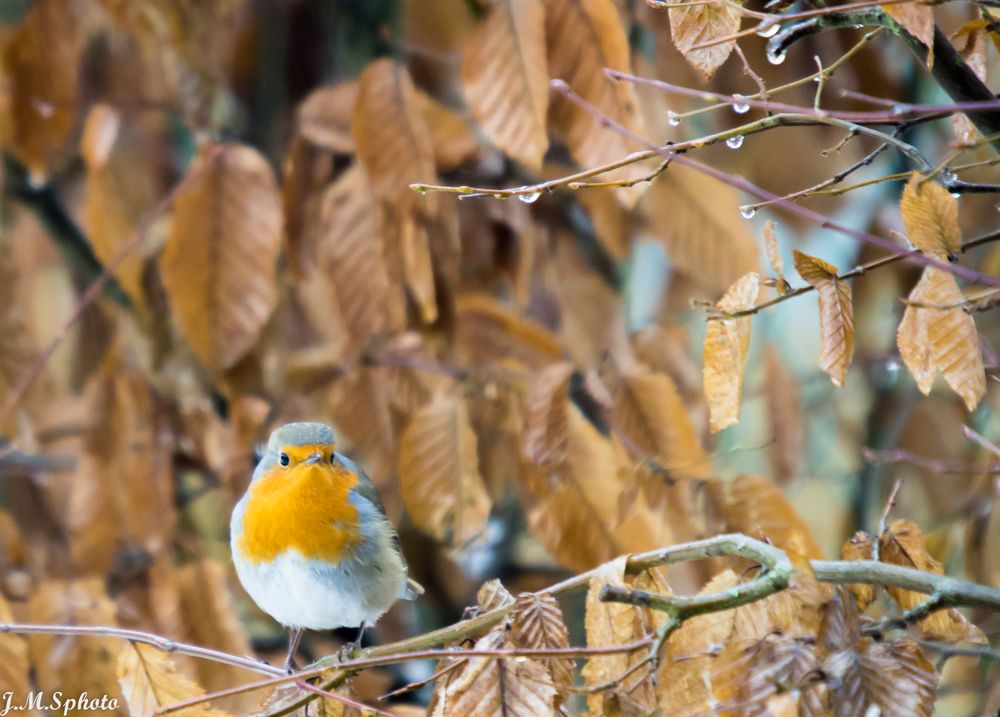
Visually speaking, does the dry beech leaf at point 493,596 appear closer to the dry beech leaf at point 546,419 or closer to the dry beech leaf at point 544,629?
the dry beech leaf at point 544,629

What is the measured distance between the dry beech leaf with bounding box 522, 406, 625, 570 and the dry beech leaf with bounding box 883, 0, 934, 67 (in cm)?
128

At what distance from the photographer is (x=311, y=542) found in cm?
203

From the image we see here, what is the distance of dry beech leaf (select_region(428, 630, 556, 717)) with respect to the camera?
3.67ft

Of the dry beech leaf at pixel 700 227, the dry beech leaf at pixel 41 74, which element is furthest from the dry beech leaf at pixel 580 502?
the dry beech leaf at pixel 41 74

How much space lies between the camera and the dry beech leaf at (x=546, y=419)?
2.13m

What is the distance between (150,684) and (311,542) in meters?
0.66

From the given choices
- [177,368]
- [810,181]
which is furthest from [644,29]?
[177,368]

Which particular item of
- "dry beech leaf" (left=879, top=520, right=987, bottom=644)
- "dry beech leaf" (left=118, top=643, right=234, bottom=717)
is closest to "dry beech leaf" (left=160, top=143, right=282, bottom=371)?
"dry beech leaf" (left=118, top=643, right=234, bottom=717)

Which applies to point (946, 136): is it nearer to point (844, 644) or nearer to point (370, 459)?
point (370, 459)

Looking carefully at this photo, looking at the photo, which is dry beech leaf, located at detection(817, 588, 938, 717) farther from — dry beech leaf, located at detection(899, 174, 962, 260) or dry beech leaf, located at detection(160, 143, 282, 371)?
dry beech leaf, located at detection(160, 143, 282, 371)

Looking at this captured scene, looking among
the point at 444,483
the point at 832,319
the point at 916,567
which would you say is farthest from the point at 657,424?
the point at 832,319

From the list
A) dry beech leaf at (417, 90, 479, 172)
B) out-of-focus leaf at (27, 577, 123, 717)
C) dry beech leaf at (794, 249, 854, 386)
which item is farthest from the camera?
dry beech leaf at (417, 90, 479, 172)

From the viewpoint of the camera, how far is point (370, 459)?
8.89 ft

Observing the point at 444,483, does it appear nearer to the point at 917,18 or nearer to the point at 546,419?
the point at 546,419
